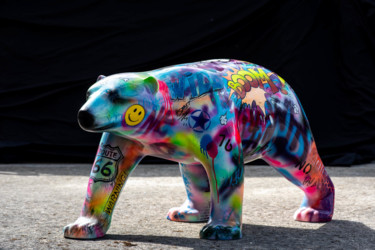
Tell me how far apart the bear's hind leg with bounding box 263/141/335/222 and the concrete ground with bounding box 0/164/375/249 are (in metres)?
0.08

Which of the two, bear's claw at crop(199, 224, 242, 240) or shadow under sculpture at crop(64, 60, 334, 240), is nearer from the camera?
shadow under sculpture at crop(64, 60, 334, 240)

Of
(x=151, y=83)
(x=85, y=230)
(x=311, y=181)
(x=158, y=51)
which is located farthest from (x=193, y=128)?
(x=158, y=51)

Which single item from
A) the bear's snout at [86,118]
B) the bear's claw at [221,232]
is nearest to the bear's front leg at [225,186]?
the bear's claw at [221,232]

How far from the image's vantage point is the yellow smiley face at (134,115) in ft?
9.01

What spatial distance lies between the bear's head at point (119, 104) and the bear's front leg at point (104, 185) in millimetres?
250

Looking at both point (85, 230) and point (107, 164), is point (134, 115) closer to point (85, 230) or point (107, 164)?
point (107, 164)

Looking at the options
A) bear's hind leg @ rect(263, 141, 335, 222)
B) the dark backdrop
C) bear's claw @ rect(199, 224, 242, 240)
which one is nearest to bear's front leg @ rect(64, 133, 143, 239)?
bear's claw @ rect(199, 224, 242, 240)

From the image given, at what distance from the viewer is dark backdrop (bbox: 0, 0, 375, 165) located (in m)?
6.82

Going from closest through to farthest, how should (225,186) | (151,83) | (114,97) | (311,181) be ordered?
(114,97), (151,83), (225,186), (311,181)

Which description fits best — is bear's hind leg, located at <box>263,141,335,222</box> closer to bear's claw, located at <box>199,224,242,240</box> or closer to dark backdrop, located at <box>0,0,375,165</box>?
bear's claw, located at <box>199,224,242,240</box>

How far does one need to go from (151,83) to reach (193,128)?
0.30m

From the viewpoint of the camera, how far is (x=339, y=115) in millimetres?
6949

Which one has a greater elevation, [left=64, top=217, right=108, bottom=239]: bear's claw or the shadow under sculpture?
the shadow under sculpture

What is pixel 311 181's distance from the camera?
351 centimetres
